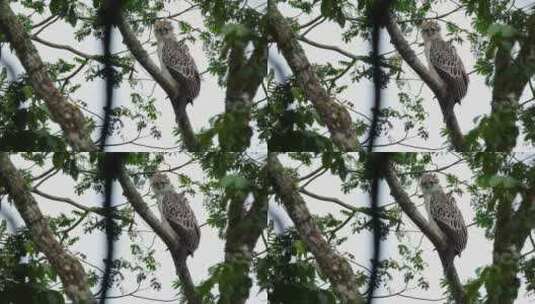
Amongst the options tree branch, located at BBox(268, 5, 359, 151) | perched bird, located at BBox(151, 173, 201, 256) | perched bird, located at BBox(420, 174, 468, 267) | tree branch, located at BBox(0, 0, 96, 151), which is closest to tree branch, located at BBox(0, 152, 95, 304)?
tree branch, located at BBox(0, 0, 96, 151)

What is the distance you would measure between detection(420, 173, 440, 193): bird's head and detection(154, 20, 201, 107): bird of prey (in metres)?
0.87

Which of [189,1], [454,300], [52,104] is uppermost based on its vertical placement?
[189,1]

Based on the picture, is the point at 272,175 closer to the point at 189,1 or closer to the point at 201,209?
the point at 201,209

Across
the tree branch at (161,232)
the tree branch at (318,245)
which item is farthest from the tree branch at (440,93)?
the tree branch at (161,232)

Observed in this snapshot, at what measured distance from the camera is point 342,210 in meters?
3.48

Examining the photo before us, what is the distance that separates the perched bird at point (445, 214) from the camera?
350 centimetres

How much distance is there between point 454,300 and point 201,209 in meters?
0.96

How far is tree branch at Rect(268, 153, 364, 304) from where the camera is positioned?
11.3 feet

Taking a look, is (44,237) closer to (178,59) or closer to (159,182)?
(159,182)

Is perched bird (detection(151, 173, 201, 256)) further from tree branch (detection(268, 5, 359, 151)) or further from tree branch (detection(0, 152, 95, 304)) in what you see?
tree branch (detection(268, 5, 359, 151))

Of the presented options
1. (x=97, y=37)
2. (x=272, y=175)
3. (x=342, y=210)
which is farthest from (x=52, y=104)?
(x=342, y=210)

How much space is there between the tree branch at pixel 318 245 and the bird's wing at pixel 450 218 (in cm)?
37

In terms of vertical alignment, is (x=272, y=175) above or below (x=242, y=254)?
above

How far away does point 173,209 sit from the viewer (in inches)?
139
